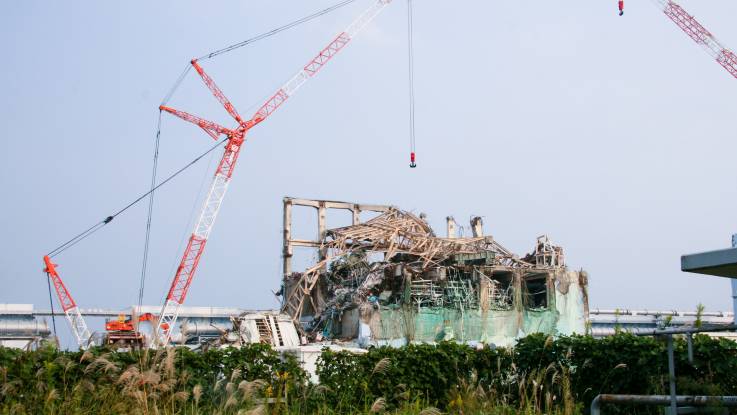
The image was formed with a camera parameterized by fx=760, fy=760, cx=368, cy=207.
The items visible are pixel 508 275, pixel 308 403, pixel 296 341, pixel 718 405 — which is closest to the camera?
pixel 718 405

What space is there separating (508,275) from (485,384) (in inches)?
892

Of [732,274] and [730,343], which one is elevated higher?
[732,274]

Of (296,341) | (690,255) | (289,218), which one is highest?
(289,218)

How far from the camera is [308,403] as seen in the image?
39.0 ft

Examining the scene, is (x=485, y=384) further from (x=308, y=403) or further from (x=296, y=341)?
Result: (x=296, y=341)

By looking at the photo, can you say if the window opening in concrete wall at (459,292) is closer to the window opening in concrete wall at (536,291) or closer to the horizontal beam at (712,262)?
the window opening in concrete wall at (536,291)

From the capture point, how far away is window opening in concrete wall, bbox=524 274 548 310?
3612 cm

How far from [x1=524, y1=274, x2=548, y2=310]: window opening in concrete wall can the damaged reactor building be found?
5 cm

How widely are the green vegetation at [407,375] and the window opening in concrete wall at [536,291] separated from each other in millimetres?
21832

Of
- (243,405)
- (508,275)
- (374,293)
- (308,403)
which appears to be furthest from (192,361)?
(508,275)

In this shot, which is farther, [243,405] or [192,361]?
[192,361]

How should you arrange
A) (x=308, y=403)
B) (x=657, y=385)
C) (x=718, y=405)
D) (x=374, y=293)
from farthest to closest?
(x=374, y=293), (x=657, y=385), (x=308, y=403), (x=718, y=405)

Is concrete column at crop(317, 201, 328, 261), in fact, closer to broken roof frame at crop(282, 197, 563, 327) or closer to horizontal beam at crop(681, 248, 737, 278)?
broken roof frame at crop(282, 197, 563, 327)

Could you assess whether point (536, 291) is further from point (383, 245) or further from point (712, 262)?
point (712, 262)
